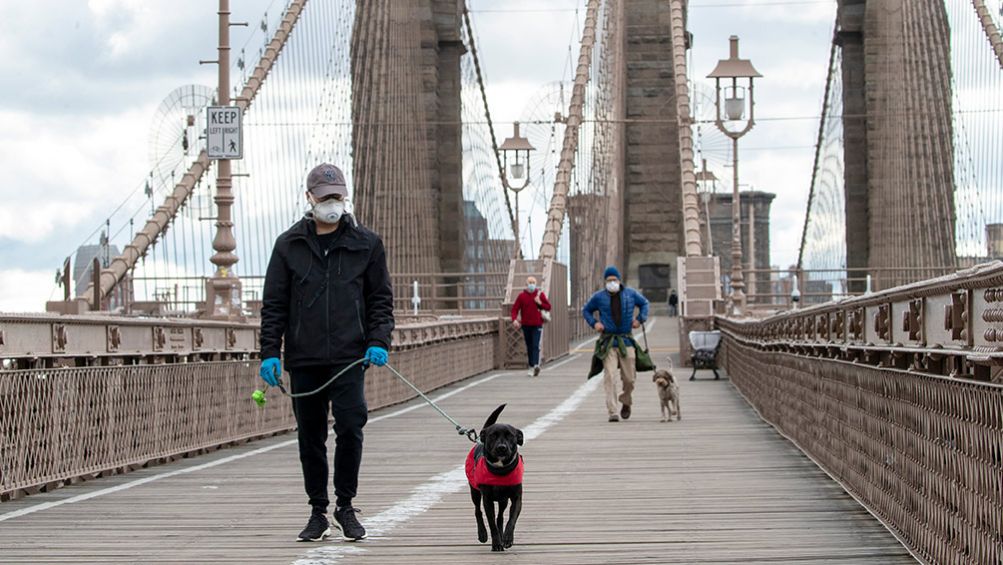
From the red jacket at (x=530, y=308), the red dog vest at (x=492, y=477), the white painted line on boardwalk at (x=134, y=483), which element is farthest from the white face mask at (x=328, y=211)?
the red jacket at (x=530, y=308)

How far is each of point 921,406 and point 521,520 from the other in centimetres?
271

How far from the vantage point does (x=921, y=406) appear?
8.38 meters

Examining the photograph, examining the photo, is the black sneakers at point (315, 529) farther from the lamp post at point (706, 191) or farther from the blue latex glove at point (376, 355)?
the lamp post at point (706, 191)

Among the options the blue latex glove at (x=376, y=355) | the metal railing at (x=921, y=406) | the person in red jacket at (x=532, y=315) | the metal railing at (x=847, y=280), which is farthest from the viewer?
the metal railing at (x=847, y=280)

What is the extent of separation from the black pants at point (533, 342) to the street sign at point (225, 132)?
10.8 metres

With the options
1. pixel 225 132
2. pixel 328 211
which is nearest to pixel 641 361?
pixel 225 132

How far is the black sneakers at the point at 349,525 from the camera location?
30.6 feet

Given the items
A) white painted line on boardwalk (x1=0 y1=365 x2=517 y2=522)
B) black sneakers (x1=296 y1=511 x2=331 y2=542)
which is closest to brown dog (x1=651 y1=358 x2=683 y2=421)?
white painted line on boardwalk (x1=0 y1=365 x2=517 y2=522)

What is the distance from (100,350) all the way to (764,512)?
5.38 metres

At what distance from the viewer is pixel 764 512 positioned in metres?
10.6

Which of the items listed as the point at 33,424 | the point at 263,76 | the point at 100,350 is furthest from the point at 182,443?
the point at 263,76

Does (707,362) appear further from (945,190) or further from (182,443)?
(945,190)

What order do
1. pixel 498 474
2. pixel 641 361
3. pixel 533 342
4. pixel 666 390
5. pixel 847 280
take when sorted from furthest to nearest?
pixel 847 280 < pixel 533 342 < pixel 641 361 < pixel 666 390 < pixel 498 474

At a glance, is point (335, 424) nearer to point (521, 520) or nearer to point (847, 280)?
point (521, 520)
